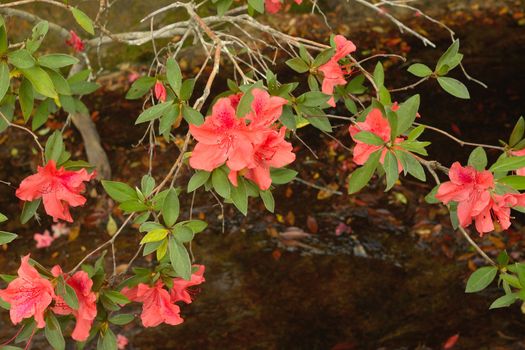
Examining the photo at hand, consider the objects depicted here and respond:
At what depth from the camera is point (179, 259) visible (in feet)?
4.13

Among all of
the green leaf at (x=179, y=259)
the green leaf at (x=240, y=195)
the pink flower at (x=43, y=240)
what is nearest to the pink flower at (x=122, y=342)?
the pink flower at (x=43, y=240)

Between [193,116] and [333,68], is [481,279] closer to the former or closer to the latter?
[333,68]

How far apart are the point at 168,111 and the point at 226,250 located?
5.27ft

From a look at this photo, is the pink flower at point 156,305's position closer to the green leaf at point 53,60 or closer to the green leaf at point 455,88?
the green leaf at point 53,60

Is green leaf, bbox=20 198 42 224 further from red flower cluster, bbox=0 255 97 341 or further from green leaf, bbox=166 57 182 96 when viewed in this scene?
green leaf, bbox=166 57 182 96

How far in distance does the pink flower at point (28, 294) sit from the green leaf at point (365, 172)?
2.38ft

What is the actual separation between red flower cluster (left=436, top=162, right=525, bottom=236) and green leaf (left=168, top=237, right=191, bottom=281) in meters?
0.59

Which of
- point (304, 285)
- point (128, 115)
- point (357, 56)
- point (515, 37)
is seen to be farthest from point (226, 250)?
point (515, 37)

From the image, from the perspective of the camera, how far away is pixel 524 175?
128cm

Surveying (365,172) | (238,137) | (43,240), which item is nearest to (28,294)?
(238,137)

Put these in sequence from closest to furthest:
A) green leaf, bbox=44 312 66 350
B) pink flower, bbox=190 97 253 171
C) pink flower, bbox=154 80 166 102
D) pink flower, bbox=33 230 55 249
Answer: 1. pink flower, bbox=190 97 253 171
2. green leaf, bbox=44 312 66 350
3. pink flower, bbox=154 80 166 102
4. pink flower, bbox=33 230 55 249

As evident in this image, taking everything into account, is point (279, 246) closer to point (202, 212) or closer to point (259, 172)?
point (202, 212)

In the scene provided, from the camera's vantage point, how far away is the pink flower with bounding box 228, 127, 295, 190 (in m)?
1.14

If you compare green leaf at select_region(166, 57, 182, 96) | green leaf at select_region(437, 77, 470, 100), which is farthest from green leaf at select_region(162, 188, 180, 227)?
A: green leaf at select_region(437, 77, 470, 100)
